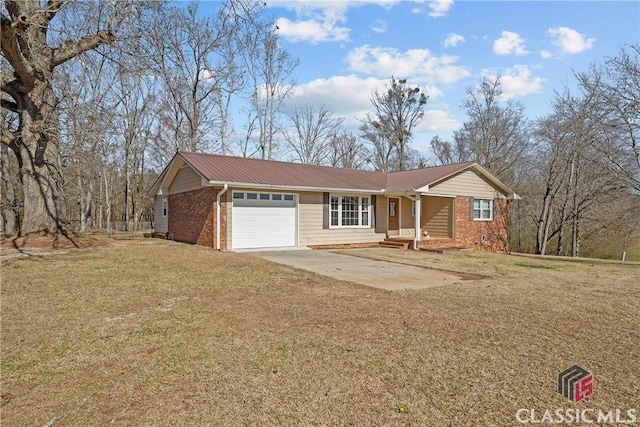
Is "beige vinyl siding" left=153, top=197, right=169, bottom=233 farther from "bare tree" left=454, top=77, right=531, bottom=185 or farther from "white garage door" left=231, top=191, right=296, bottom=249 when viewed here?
"bare tree" left=454, top=77, right=531, bottom=185

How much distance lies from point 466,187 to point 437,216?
74.7 inches

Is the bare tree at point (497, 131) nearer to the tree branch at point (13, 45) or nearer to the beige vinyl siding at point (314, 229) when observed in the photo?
the beige vinyl siding at point (314, 229)

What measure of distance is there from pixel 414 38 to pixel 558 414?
11.1m

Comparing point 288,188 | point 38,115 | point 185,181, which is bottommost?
point 288,188

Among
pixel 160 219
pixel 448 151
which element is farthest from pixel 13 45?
pixel 448 151

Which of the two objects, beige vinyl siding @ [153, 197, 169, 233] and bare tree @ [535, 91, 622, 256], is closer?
beige vinyl siding @ [153, 197, 169, 233]

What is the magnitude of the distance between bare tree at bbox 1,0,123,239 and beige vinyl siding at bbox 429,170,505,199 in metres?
13.7

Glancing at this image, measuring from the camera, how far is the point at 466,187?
60.4 ft

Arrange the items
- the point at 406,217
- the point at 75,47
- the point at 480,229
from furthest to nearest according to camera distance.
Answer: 1. the point at 406,217
2. the point at 480,229
3. the point at 75,47

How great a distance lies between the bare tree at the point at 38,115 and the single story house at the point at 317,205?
14.3 feet

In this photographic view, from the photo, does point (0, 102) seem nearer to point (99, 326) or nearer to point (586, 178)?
point (99, 326)

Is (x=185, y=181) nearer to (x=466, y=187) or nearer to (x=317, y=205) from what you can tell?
(x=317, y=205)

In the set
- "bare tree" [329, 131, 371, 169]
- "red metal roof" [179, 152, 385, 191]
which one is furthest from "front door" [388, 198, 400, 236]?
"bare tree" [329, 131, 371, 169]

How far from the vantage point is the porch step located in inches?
653
